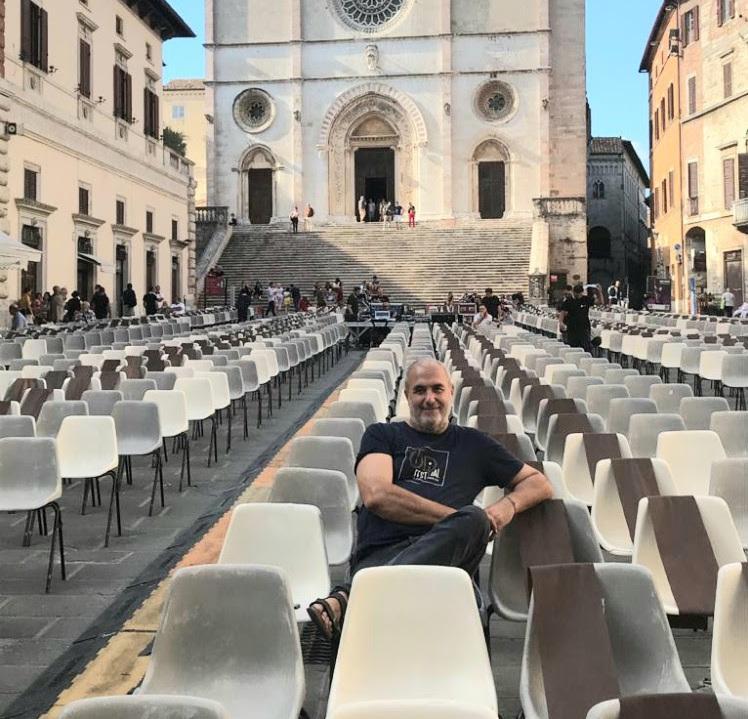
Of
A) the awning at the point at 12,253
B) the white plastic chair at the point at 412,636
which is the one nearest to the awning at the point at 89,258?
the awning at the point at 12,253

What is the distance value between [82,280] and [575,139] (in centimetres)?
2823

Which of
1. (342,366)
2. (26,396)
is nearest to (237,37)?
(342,366)

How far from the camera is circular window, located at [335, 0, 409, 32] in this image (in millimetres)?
49625

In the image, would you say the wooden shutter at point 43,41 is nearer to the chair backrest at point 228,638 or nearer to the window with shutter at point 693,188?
the chair backrest at point 228,638

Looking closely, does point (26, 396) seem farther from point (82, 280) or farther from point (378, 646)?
point (82, 280)

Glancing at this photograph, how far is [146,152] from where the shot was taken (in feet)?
117

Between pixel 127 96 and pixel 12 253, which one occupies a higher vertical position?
pixel 127 96

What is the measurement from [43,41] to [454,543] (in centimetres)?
2571

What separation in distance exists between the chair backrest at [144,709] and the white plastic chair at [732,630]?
1.96 m

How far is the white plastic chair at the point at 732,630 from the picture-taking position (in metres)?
3.61

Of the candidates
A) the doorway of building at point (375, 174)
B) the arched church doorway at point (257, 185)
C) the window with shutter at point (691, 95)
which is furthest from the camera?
the doorway of building at point (375, 174)

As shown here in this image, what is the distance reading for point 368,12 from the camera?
164 feet

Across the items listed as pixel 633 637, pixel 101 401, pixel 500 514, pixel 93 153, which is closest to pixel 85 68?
pixel 93 153

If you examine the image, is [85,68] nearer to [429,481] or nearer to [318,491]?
[318,491]
